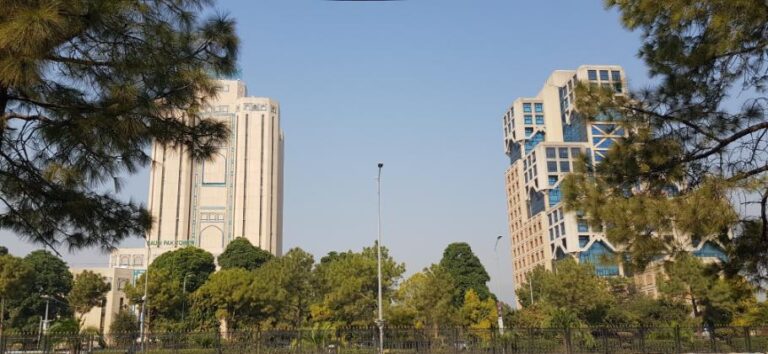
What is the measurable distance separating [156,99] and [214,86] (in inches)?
34.4

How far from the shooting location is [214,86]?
7.96 meters

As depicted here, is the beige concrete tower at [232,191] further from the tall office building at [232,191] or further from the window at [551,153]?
the window at [551,153]

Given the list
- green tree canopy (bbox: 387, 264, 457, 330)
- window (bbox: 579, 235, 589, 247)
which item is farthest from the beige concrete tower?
green tree canopy (bbox: 387, 264, 457, 330)

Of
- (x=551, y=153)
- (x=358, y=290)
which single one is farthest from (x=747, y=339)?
(x=551, y=153)

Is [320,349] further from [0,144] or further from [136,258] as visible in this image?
[136,258]

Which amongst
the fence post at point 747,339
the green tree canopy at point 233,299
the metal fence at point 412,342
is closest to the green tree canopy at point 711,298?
the fence post at point 747,339

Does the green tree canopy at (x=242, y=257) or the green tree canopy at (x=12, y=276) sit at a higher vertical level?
the green tree canopy at (x=242, y=257)

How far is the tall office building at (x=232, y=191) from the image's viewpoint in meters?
96.8

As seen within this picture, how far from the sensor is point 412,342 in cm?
2469

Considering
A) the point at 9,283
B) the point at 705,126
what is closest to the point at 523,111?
the point at 9,283

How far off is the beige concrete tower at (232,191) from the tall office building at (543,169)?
39079 mm

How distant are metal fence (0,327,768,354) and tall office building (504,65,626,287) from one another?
45.1 meters

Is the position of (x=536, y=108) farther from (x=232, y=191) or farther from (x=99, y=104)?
(x=99, y=104)

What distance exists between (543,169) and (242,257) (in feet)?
130
